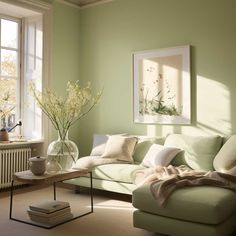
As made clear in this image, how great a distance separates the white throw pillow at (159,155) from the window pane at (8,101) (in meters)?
2.26

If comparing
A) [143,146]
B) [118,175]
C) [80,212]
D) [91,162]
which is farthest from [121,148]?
[80,212]

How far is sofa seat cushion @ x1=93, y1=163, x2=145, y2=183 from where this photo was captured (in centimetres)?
432

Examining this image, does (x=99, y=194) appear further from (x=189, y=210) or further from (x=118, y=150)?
(x=189, y=210)

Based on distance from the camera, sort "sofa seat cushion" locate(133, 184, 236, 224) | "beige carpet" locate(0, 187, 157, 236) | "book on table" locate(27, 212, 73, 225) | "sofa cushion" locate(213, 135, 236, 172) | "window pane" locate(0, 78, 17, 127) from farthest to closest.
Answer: "window pane" locate(0, 78, 17, 127), "sofa cushion" locate(213, 135, 236, 172), "book on table" locate(27, 212, 73, 225), "beige carpet" locate(0, 187, 157, 236), "sofa seat cushion" locate(133, 184, 236, 224)

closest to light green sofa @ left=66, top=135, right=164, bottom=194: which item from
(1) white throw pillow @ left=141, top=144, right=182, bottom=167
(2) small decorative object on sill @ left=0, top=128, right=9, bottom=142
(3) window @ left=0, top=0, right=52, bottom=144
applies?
(1) white throw pillow @ left=141, top=144, right=182, bottom=167

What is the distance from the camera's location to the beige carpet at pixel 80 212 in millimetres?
3395

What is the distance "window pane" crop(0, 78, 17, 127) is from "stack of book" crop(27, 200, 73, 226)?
2054mm

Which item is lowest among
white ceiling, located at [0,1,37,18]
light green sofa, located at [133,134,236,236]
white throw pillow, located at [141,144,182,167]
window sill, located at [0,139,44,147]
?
light green sofa, located at [133,134,236,236]

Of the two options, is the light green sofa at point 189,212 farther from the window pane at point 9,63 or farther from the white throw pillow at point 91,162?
the window pane at point 9,63

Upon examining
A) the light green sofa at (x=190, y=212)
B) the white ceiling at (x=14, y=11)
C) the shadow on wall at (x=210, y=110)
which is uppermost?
the white ceiling at (x=14, y=11)

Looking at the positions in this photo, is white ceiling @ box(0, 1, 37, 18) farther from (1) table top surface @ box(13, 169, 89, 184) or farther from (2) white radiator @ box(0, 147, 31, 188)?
(1) table top surface @ box(13, 169, 89, 184)

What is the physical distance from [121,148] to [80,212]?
3.93 ft

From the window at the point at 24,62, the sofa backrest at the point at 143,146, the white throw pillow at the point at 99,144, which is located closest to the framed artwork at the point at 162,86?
the sofa backrest at the point at 143,146

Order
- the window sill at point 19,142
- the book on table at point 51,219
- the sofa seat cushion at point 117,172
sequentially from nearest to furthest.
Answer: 1. the book on table at point 51,219
2. the sofa seat cushion at point 117,172
3. the window sill at point 19,142
